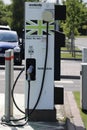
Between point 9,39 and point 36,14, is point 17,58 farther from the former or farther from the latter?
point 36,14

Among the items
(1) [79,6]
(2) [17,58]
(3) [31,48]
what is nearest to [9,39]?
(2) [17,58]

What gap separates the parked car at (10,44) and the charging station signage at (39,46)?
13471 mm

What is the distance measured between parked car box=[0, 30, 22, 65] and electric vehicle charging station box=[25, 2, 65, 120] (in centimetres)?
1347

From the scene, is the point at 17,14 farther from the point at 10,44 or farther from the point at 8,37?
the point at 10,44

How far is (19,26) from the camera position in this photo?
47094 millimetres

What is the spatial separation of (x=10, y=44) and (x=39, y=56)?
46.9ft

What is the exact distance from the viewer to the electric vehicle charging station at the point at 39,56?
824cm

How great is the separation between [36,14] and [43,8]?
157 millimetres

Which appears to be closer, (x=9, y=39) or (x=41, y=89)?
(x=41, y=89)

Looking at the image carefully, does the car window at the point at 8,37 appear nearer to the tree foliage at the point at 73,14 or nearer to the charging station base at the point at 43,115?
the tree foliage at the point at 73,14

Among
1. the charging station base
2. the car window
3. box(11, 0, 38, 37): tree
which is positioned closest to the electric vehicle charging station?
the charging station base

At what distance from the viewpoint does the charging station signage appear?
8242 millimetres

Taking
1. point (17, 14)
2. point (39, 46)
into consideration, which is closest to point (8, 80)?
point (39, 46)

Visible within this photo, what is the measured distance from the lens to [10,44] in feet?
73.9
